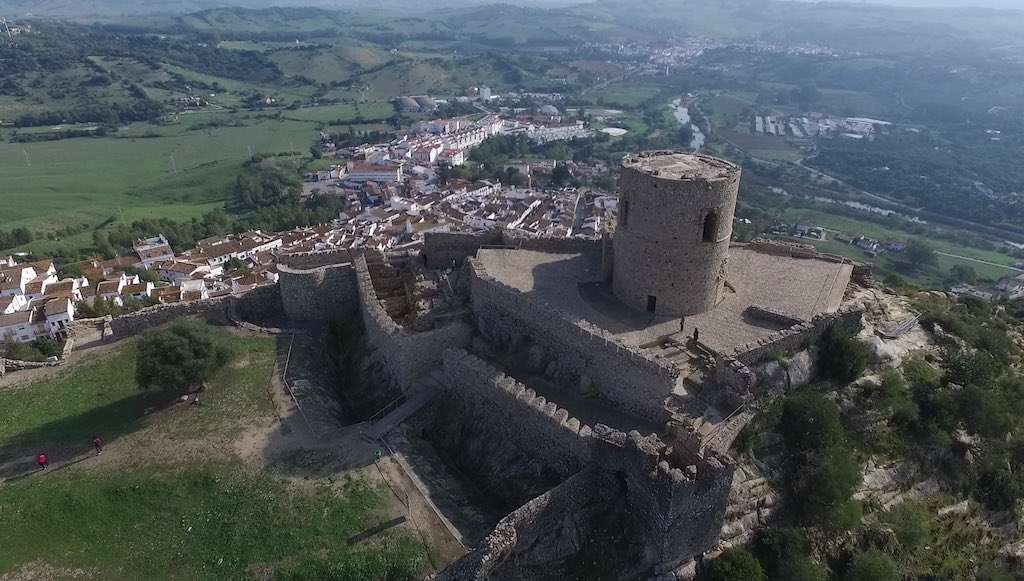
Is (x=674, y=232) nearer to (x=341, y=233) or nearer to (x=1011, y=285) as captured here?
(x=341, y=233)

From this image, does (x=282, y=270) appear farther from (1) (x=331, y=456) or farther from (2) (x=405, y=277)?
(1) (x=331, y=456)

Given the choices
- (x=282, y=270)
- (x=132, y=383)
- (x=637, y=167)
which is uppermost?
(x=637, y=167)

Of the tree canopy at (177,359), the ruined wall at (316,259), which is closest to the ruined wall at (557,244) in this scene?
the ruined wall at (316,259)

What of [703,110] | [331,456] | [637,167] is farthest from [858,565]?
[703,110]

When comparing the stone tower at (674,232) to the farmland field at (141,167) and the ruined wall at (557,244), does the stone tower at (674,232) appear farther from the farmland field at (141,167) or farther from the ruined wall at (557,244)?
the farmland field at (141,167)

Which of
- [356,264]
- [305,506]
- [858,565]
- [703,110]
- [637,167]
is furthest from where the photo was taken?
[703,110]
